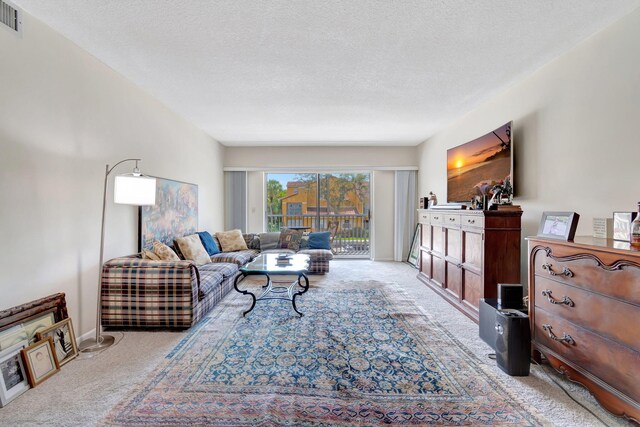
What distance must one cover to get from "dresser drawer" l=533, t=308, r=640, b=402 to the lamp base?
3.38 m

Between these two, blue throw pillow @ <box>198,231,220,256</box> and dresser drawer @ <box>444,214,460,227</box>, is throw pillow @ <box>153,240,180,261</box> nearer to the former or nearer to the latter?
blue throw pillow @ <box>198,231,220,256</box>

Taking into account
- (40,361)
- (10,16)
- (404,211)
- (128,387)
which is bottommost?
(128,387)

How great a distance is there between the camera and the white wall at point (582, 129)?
79.0 inches

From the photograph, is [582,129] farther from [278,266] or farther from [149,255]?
[149,255]

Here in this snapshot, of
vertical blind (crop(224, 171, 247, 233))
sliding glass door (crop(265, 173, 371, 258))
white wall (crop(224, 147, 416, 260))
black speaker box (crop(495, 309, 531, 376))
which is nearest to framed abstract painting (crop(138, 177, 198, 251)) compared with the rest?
vertical blind (crop(224, 171, 247, 233))

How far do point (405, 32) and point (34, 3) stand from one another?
257 centimetres

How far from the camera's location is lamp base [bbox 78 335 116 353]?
2.37 metres

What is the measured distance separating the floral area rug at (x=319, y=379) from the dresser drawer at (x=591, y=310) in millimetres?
620

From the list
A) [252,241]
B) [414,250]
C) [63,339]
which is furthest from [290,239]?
[63,339]

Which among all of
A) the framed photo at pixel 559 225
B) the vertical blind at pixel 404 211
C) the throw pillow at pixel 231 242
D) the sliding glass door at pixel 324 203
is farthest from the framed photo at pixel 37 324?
the vertical blind at pixel 404 211

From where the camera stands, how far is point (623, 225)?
1.79m

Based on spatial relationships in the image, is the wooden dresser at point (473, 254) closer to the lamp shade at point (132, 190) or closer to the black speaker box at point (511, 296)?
the black speaker box at point (511, 296)

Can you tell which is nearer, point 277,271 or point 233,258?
point 277,271

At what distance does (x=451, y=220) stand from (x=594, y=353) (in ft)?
6.81
